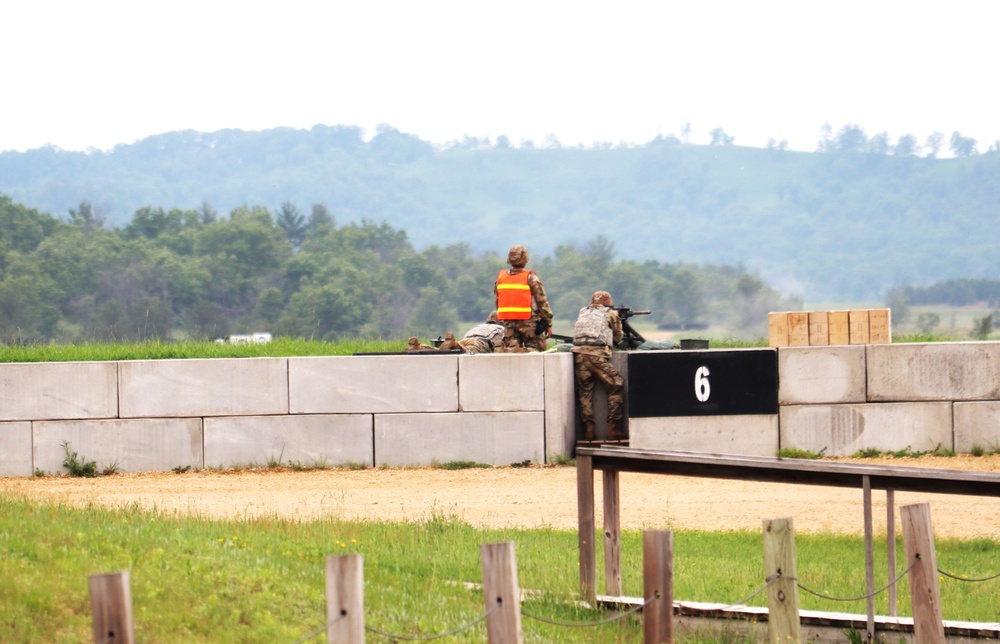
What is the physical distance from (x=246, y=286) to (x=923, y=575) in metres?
107

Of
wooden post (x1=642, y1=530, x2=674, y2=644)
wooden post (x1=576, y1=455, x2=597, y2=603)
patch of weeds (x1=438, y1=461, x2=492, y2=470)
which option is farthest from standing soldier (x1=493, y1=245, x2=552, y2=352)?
wooden post (x1=642, y1=530, x2=674, y2=644)

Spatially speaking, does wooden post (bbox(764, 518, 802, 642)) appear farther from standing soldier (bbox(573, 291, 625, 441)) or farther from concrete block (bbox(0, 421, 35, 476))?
concrete block (bbox(0, 421, 35, 476))

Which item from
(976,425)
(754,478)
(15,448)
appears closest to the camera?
(754,478)

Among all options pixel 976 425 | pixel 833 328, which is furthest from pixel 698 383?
pixel 976 425

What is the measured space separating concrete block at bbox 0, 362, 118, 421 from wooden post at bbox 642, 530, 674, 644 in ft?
40.4

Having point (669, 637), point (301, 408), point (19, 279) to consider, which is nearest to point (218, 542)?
point (669, 637)

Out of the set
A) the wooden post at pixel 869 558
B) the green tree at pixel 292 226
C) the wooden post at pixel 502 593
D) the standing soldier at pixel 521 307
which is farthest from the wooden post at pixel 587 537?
the green tree at pixel 292 226

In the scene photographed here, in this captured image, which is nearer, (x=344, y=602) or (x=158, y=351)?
(x=344, y=602)

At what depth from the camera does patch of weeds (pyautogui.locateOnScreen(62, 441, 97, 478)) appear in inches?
707

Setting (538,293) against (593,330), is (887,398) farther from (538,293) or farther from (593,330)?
(538,293)

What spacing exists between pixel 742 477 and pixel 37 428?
12.1 metres

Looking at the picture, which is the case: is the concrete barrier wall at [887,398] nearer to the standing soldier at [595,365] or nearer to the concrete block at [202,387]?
the standing soldier at [595,365]

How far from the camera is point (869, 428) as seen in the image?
756 inches

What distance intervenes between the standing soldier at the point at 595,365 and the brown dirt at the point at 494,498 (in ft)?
3.26
